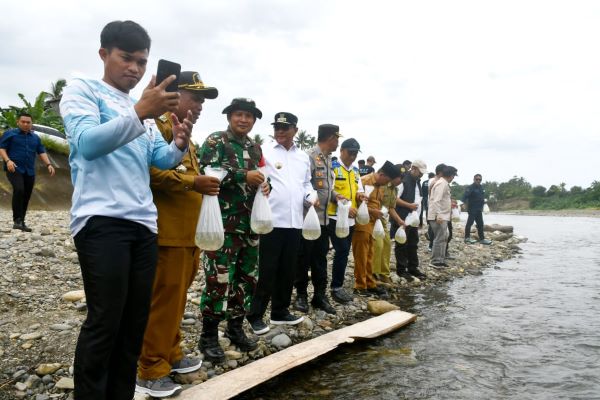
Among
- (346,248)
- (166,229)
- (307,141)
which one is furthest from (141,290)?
(307,141)

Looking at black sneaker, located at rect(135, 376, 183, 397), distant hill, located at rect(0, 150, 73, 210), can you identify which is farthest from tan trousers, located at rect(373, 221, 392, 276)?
distant hill, located at rect(0, 150, 73, 210)

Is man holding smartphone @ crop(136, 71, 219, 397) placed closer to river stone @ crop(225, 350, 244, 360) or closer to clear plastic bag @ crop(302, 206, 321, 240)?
river stone @ crop(225, 350, 244, 360)

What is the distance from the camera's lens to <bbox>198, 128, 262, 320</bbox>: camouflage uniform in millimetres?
3674

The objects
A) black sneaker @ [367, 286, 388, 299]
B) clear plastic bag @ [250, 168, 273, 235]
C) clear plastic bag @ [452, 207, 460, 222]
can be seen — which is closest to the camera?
clear plastic bag @ [250, 168, 273, 235]

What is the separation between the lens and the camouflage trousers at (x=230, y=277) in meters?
3.66

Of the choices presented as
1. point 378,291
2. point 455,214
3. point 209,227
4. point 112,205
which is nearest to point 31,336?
point 209,227

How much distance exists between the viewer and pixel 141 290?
2287mm

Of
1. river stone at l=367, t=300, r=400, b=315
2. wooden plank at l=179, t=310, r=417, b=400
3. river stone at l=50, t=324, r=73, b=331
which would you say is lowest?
river stone at l=367, t=300, r=400, b=315

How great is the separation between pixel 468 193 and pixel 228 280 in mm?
12179

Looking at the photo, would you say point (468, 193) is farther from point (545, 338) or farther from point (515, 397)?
point (515, 397)

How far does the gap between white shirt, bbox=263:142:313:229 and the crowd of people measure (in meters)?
0.01

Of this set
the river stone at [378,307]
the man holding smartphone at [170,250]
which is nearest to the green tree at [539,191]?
the river stone at [378,307]

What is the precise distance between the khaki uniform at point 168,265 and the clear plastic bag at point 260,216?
74cm

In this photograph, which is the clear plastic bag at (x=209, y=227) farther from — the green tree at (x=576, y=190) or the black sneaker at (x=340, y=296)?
the green tree at (x=576, y=190)
